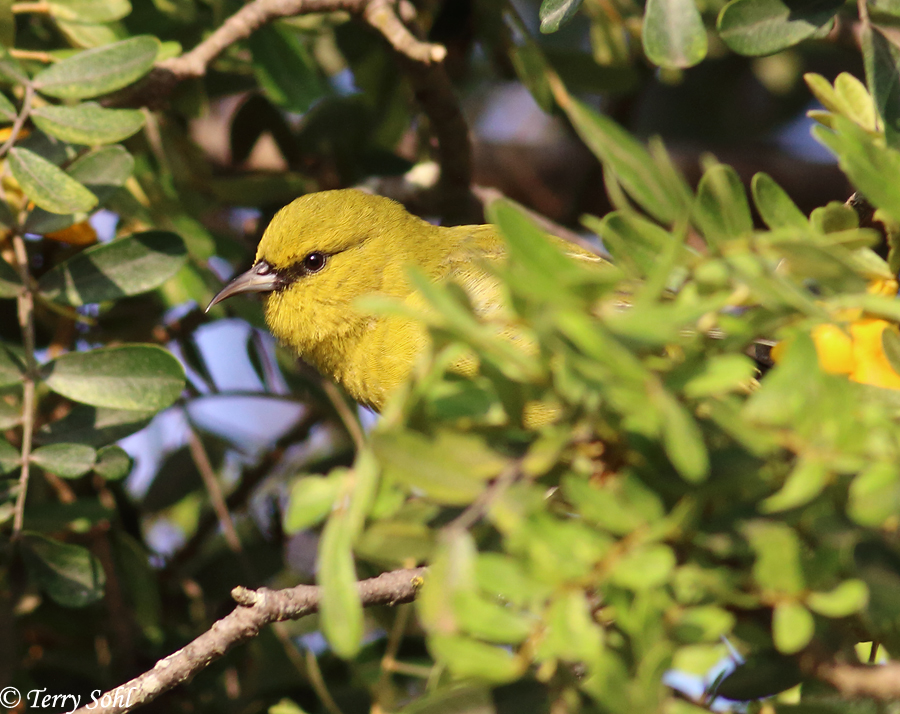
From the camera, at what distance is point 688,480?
4.38 feet

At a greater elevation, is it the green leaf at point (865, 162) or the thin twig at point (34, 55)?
the green leaf at point (865, 162)

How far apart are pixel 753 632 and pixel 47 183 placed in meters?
2.08

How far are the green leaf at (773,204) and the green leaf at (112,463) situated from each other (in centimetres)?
178

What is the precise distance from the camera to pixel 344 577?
4.13 ft

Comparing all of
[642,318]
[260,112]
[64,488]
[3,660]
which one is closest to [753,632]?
[642,318]

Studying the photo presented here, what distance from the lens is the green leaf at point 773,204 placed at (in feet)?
6.04

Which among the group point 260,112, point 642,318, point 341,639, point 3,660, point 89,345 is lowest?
point 3,660

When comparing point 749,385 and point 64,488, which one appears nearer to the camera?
point 749,385

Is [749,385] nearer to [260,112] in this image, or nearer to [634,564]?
[634,564]

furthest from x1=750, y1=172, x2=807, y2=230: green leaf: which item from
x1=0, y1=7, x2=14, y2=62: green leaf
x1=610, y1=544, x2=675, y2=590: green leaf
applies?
x1=0, y1=7, x2=14, y2=62: green leaf

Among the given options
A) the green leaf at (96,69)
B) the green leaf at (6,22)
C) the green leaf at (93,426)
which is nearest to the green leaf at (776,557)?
the green leaf at (93,426)

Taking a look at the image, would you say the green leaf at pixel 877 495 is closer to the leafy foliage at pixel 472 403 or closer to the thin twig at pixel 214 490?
the leafy foliage at pixel 472 403

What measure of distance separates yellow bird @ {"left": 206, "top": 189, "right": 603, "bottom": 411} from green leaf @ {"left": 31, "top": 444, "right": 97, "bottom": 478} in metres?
0.90

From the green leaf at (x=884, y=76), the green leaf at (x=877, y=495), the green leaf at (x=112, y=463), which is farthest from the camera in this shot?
the green leaf at (x=112, y=463)
